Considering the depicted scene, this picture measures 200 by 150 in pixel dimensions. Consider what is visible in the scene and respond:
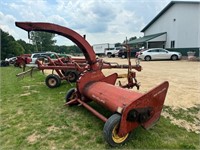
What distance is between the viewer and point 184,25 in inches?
1023

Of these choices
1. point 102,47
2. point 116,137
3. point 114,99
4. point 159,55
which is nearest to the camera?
point 116,137

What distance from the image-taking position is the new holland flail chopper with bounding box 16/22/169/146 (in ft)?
10.1

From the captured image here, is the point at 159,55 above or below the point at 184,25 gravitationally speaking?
below

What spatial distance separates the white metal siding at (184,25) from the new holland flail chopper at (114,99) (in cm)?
2442

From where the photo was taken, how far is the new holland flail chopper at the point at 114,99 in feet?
10.1

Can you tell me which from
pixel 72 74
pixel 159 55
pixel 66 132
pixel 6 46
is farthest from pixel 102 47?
pixel 66 132

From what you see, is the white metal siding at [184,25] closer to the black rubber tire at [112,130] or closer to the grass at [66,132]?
the grass at [66,132]

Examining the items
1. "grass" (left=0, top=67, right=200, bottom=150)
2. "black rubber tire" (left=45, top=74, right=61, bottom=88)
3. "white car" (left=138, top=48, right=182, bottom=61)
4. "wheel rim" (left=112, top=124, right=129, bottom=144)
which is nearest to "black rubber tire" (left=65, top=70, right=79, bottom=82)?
"black rubber tire" (left=45, top=74, right=61, bottom=88)

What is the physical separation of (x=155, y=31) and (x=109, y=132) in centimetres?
3244

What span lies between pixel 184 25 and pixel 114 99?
2583 centimetres

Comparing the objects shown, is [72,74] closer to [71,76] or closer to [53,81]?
[71,76]

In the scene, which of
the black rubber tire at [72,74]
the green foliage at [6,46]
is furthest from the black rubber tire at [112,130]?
the green foliage at [6,46]

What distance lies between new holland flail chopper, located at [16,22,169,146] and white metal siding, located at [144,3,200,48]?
80.1 ft

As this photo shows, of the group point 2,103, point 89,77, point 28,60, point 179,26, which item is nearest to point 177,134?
point 89,77
